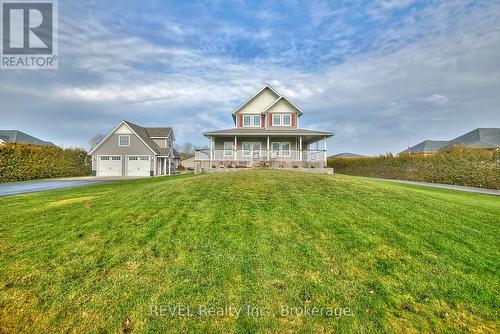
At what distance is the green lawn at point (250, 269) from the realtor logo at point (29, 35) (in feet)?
36.1

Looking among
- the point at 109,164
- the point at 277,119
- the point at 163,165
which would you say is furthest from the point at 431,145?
the point at 109,164

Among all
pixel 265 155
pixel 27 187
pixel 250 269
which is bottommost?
pixel 250 269

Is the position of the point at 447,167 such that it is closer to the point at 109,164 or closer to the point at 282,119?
the point at 282,119

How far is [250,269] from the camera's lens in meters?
4.23

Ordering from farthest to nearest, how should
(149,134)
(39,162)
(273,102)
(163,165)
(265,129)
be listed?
(149,134) → (163,165) → (39,162) → (273,102) → (265,129)

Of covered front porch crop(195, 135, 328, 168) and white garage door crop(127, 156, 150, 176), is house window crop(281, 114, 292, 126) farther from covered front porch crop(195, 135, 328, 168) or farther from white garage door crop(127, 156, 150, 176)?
white garage door crop(127, 156, 150, 176)

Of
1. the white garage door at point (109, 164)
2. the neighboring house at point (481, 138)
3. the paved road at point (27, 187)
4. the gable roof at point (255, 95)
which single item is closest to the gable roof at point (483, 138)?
the neighboring house at point (481, 138)

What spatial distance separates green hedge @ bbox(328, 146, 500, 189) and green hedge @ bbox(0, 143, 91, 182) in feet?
120

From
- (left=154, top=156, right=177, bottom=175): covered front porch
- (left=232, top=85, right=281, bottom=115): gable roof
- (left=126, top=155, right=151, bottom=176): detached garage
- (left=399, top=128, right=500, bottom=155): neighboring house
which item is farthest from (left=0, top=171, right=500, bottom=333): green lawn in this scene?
(left=399, top=128, right=500, bottom=155): neighboring house

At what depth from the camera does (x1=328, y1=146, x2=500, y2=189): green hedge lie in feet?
56.0

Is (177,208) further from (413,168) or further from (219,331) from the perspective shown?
(413,168)

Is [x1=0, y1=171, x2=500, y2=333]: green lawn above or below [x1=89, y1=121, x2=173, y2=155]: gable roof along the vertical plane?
below

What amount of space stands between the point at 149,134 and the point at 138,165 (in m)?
8.19

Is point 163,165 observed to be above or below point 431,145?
below
